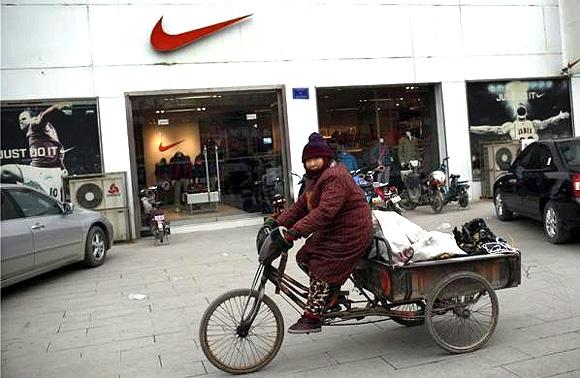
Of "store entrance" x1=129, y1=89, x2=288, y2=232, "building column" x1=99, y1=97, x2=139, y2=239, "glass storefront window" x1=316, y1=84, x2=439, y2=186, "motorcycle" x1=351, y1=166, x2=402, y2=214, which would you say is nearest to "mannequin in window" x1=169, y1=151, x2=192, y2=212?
"store entrance" x1=129, y1=89, x2=288, y2=232

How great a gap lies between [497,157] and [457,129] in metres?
1.12

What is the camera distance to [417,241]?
4.83 metres

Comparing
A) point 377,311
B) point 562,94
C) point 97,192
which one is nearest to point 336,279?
point 377,311

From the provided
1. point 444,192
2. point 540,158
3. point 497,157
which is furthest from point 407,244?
point 497,157

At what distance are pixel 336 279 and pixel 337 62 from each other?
31.6 ft

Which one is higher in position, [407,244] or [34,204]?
[34,204]

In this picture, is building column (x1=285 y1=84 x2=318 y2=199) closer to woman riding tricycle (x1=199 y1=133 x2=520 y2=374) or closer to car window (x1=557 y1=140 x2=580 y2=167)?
car window (x1=557 y1=140 x2=580 y2=167)

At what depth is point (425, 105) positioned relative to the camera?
15000 mm

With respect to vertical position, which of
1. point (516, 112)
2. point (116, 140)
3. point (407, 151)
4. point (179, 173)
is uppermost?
point (516, 112)

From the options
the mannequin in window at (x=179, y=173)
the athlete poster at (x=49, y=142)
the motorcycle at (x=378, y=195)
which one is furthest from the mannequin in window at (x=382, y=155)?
the athlete poster at (x=49, y=142)

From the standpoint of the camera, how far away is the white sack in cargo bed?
15.5ft

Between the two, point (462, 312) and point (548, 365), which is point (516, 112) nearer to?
point (462, 312)

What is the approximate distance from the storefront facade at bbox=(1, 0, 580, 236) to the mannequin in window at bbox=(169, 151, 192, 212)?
0.19 m

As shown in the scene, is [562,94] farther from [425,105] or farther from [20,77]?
[20,77]
